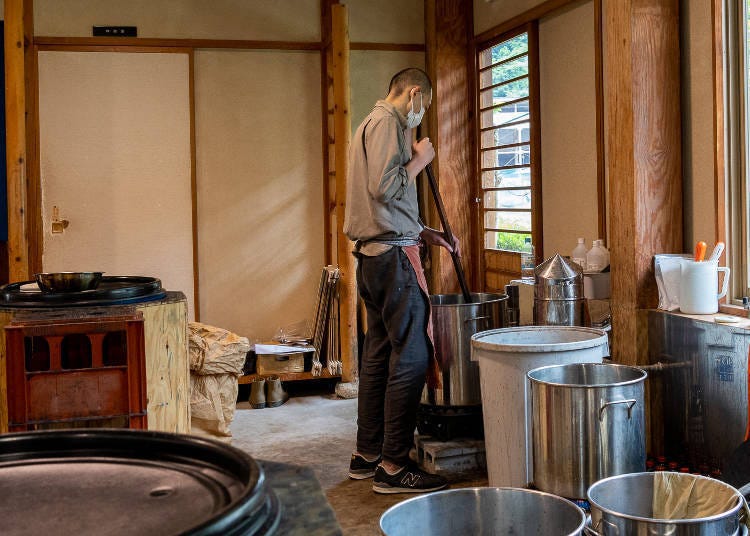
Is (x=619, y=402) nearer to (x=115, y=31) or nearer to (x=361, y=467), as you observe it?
(x=361, y=467)

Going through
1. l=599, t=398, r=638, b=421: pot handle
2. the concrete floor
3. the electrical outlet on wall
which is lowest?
the concrete floor

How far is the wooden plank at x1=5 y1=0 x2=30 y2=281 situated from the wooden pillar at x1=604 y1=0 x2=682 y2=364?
326cm

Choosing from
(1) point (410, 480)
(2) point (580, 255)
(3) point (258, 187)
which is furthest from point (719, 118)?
(3) point (258, 187)

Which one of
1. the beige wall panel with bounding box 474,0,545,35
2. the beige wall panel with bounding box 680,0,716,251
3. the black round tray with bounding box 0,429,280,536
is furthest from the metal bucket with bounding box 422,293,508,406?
the black round tray with bounding box 0,429,280,536

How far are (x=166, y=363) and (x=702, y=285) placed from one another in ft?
6.57

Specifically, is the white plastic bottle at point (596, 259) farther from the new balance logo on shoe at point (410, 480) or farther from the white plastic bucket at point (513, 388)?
the new balance logo on shoe at point (410, 480)

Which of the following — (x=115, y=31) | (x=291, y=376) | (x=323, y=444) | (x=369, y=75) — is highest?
(x=115, y=31)

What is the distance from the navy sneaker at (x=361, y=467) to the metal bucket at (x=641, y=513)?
1.79 metres

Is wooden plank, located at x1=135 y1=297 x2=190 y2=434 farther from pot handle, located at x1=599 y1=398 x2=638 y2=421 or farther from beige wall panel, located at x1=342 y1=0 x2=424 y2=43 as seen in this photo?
beige wall panel, located at x1=342 y1=0 x2=424 y2=43

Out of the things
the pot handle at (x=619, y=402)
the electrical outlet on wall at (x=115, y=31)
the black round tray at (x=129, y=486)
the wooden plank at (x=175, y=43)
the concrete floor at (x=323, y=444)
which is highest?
the electrical outlet on wall at (x=115, y=31)

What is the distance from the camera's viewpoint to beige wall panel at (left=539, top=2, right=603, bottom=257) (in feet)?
15.4

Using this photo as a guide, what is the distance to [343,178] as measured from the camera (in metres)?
5.62

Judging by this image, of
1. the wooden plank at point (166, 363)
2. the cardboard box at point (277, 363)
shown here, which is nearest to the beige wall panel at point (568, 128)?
the cardboard box at point (277, 363)

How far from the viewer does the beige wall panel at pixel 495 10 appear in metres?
5.31
